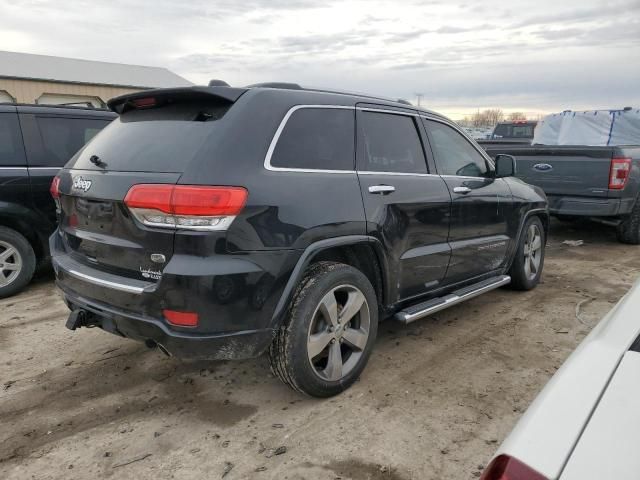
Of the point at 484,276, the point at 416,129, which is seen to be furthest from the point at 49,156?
the point at 484,276

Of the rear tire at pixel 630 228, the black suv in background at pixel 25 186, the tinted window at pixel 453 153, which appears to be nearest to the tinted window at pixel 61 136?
the black suv in background at pixel 25 186

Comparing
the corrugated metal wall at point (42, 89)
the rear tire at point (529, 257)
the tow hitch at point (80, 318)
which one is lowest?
the rear tire at point (529, 257)

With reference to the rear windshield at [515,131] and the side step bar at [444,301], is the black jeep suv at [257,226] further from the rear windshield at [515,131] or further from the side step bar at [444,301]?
the rear windshield at [515,131]

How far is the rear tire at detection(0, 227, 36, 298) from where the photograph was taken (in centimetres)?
493

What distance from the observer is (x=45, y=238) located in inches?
206

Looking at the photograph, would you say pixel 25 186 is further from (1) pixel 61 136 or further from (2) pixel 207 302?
(2) pixel 207 302

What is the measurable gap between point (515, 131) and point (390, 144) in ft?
47.6

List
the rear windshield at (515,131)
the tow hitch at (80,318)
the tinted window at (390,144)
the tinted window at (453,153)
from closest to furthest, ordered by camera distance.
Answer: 1. the tow hitch at (80,318)
2. the tinted window at (390,144)
3. the tinted window at (453,153)
4. the rear windshield at (515,131)

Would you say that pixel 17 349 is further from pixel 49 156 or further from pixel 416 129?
pixel 416 129

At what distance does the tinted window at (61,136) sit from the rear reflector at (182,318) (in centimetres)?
361

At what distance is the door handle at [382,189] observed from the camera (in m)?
3.24

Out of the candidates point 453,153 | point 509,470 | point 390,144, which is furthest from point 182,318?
point 453,153

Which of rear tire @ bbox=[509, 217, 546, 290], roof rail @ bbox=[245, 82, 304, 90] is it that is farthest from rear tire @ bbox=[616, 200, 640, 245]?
roof rail @ bbox=[245, 82, 304, 90]

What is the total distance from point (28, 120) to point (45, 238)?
1243 millimetres
